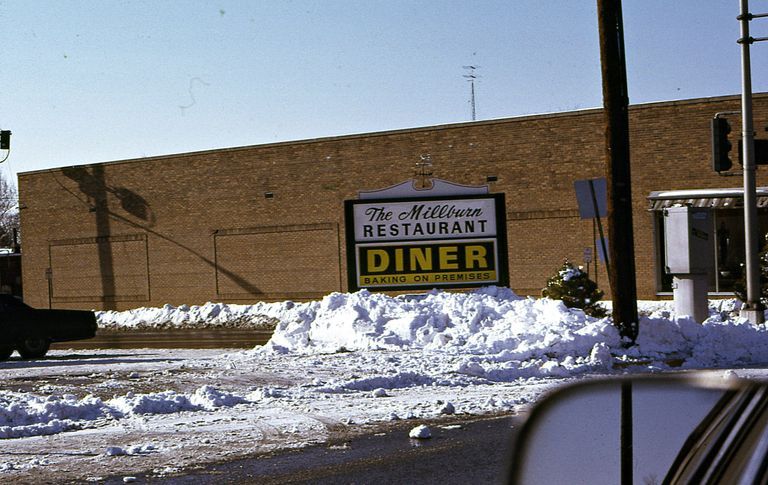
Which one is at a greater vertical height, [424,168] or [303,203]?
[424,168]

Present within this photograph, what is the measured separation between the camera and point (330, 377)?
45.7 ft

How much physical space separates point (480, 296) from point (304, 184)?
872 inches

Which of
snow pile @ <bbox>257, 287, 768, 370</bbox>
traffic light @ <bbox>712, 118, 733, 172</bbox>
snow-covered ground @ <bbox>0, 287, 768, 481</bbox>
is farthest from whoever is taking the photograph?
traffic light @ <bbox>712, 118, 733, 172</bbox>

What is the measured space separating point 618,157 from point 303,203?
87.8 ft

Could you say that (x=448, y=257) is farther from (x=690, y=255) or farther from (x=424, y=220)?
(x=690, y=255)

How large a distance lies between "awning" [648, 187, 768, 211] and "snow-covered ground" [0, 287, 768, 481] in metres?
13.4

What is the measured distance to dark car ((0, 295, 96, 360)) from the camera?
2153 centimetres

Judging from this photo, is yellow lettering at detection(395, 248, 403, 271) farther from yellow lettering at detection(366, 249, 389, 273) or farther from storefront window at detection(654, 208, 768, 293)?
storefront window at detection(654, 208, 768, 293)

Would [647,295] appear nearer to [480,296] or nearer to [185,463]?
[480,296]

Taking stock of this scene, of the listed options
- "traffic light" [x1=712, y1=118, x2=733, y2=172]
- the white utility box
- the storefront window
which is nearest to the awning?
the storefront window

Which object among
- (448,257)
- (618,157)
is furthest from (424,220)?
(618,157)

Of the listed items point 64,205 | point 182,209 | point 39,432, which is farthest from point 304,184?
point 39,432

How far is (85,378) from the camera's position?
1480cm

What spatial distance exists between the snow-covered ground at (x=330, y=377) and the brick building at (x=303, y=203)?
14.5 meters
